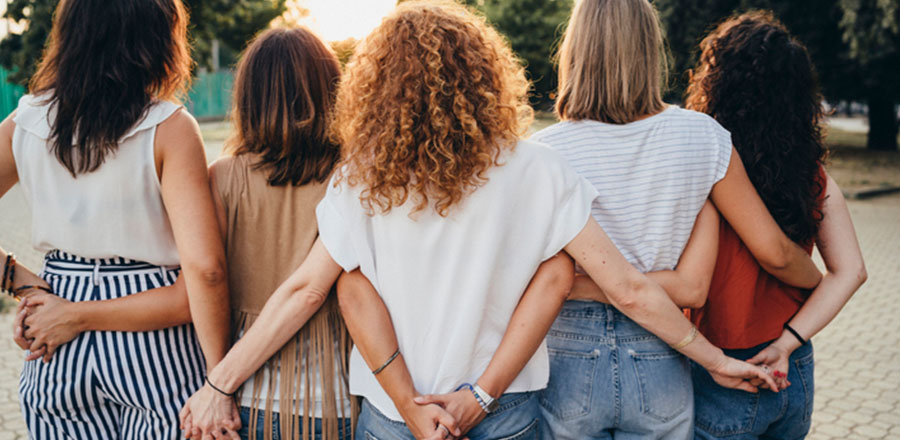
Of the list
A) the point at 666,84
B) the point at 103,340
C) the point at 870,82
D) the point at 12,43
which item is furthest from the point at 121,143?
the point at 870,82

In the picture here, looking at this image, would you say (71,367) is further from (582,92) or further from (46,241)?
(582,92)

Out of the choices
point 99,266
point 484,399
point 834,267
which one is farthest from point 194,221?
point 834,267

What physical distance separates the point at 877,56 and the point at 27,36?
1675 centimetres

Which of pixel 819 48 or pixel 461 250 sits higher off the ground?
pixel 461 250

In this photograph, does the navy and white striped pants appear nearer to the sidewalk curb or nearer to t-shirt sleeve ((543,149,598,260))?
t-shirt sleeve ((543,149,598,260))

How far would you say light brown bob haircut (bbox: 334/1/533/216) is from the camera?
1722 mm

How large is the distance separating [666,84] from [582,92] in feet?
1.29

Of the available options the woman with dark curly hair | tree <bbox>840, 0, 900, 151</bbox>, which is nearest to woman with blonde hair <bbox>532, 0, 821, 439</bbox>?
the woman with dark curly hair

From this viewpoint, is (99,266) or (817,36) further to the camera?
(817,36)

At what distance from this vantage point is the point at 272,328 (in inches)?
76.9

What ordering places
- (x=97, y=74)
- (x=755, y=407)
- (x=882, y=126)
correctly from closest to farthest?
(x=97, y=74), (x=755, y=407), (x=882, y=126)

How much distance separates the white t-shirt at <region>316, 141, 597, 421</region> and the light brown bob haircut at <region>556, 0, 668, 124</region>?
0.40m

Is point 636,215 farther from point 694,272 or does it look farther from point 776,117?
point 776,117

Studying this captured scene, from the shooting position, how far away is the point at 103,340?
2076mm
